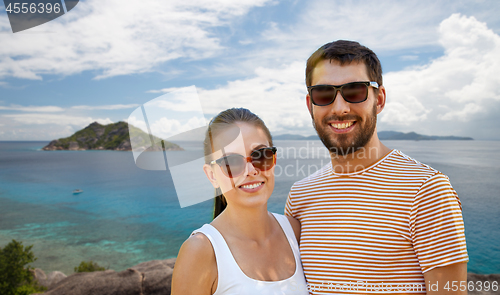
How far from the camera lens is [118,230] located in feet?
188

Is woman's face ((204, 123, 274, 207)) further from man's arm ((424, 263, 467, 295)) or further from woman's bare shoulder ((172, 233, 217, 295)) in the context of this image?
man's arm ((424, 263, 467, 295))

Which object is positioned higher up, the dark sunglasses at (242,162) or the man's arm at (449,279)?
the dark sunglasses at (242,162)

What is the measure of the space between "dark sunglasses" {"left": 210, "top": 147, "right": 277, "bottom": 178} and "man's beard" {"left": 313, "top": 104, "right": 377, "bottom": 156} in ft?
2.12

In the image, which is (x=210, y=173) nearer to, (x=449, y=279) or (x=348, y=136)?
(x=348, y=136)

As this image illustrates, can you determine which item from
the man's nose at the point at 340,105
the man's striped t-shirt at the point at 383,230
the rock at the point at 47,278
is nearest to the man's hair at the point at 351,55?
the man's nose at the point at 340,105

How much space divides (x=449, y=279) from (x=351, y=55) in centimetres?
208

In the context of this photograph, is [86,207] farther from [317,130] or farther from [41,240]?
[317,130]

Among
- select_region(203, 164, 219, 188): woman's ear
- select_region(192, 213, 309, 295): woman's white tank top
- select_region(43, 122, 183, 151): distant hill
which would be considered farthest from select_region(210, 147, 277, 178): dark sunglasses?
select_region(43, 122, 183, 151): distant hill

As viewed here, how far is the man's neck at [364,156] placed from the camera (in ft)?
9.45

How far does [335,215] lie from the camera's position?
2.84 m

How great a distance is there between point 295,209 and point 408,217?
1175 mm

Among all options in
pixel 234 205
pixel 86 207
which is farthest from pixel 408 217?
pixel 86 207

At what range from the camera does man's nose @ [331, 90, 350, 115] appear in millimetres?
2891

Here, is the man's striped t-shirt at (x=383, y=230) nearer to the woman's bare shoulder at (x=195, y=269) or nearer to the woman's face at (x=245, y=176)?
the woman's face at (x=245, y=176)
